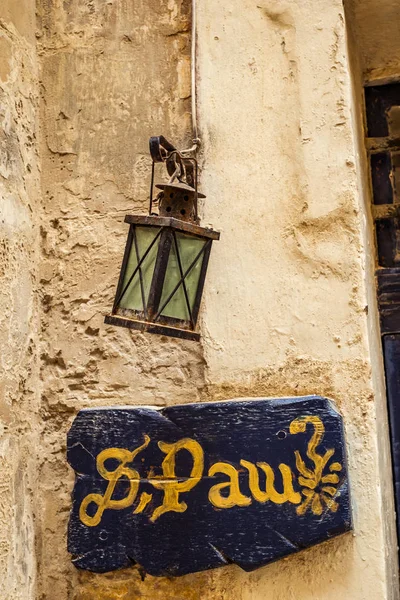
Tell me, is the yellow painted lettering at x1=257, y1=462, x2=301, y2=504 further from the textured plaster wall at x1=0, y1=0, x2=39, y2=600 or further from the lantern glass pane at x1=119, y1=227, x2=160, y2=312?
the textured plaster wall at x1=0, y1=0, x2=39, y2=600

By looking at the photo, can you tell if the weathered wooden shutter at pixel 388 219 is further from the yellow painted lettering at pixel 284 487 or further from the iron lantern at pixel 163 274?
the iron lantern at pixel 163 274

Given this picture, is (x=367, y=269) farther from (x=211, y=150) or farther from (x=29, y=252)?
(x=29, y=252)

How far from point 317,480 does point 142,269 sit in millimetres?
531

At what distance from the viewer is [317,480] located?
142 cm

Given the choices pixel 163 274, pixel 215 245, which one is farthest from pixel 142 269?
pixel 215 245

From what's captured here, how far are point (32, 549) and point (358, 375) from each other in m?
0.80

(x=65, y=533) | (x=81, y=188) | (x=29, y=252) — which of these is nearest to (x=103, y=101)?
(x=81, y=188)

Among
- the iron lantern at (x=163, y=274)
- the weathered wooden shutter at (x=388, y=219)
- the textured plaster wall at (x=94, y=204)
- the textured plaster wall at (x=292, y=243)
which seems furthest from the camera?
the weathered wooden shutter at (x=388, y=219)

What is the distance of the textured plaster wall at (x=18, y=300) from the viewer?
5.07ft

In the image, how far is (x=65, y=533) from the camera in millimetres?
1617

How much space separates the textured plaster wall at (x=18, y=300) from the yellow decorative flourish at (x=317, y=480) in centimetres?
60

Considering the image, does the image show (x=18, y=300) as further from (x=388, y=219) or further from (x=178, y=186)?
(x=388, y=219)

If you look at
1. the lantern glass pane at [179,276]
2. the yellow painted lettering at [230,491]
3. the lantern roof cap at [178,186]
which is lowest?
the yellow painted lettering at [230,491]

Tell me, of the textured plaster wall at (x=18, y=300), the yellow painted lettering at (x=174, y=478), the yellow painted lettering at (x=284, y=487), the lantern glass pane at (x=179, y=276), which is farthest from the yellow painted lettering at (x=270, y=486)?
the textured plaster wall at (x=18, y=300)
